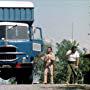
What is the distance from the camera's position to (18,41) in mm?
25531

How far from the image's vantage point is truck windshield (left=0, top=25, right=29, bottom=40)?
25812mm

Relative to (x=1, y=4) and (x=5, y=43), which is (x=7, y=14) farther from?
(x=5, y=43)

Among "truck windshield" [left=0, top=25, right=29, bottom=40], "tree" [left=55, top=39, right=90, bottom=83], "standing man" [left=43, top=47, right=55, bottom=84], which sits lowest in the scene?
"tree" [left=55, top=39, right=90, bottom=83]

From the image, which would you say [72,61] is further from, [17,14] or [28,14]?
[17,14]

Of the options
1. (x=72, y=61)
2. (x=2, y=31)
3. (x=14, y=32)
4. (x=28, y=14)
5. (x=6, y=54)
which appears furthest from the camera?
(x=28, y=14)

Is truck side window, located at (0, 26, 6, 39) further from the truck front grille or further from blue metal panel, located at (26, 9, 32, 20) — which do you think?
blue metal panel, located at (26, 9, 32, 20)

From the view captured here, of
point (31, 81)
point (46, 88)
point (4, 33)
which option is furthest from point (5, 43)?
point (46, 88)

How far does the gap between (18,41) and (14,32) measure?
59 centimetres

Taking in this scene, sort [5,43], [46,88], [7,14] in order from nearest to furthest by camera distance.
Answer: [46,88] → [5,43] → [7,14]

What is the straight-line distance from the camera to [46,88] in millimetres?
20203

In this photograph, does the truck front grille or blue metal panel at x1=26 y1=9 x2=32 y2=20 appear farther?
blue metal panel at x1=26 y1=9 x2=32 y2=20

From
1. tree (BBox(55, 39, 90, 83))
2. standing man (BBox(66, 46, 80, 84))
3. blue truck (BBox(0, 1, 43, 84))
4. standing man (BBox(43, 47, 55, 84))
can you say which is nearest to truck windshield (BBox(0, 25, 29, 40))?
blue truck (BBox(0, 1, 43, 84))

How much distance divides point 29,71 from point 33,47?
4.01ft

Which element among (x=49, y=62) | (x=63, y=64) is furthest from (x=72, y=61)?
(x=63, y=64)
